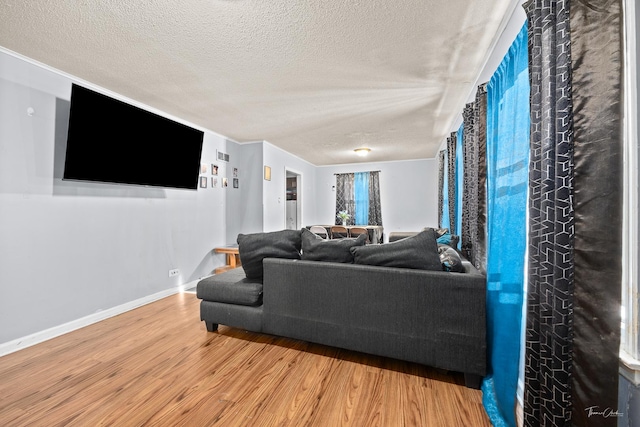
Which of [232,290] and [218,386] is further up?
[232,290]

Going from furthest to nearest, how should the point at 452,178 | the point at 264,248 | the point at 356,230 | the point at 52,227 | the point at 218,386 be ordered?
the point at 356,230
the point at 452,178
the point at 52,227
the point at 264,248
the point at 218,386

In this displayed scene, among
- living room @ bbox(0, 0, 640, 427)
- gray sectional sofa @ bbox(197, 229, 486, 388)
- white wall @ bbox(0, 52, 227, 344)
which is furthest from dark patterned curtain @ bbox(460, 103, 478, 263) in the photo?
white wall @ bbox(0, 52, 227, 344)

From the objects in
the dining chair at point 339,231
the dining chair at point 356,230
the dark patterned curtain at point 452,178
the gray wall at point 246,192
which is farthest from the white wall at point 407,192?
the gray wall at point 246,192

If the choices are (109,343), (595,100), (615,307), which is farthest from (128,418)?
(595,100)

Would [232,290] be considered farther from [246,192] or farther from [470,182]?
[246,192]

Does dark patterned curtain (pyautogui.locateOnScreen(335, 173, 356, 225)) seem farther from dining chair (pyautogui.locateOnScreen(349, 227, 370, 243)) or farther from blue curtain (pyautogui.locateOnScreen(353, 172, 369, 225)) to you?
dining chair (pyautogui.locateOnScreen(349, 227, 370, 243))

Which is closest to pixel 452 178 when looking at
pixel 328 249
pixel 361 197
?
pixel 328 249

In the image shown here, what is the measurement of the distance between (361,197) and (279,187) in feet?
9.26

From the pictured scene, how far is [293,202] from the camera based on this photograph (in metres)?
7.53

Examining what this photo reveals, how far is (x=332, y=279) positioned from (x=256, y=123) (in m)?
2.93

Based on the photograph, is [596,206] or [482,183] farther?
[482,183]

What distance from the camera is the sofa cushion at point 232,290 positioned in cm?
228

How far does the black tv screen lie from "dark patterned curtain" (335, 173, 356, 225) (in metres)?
4.66

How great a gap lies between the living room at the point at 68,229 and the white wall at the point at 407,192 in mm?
4523
